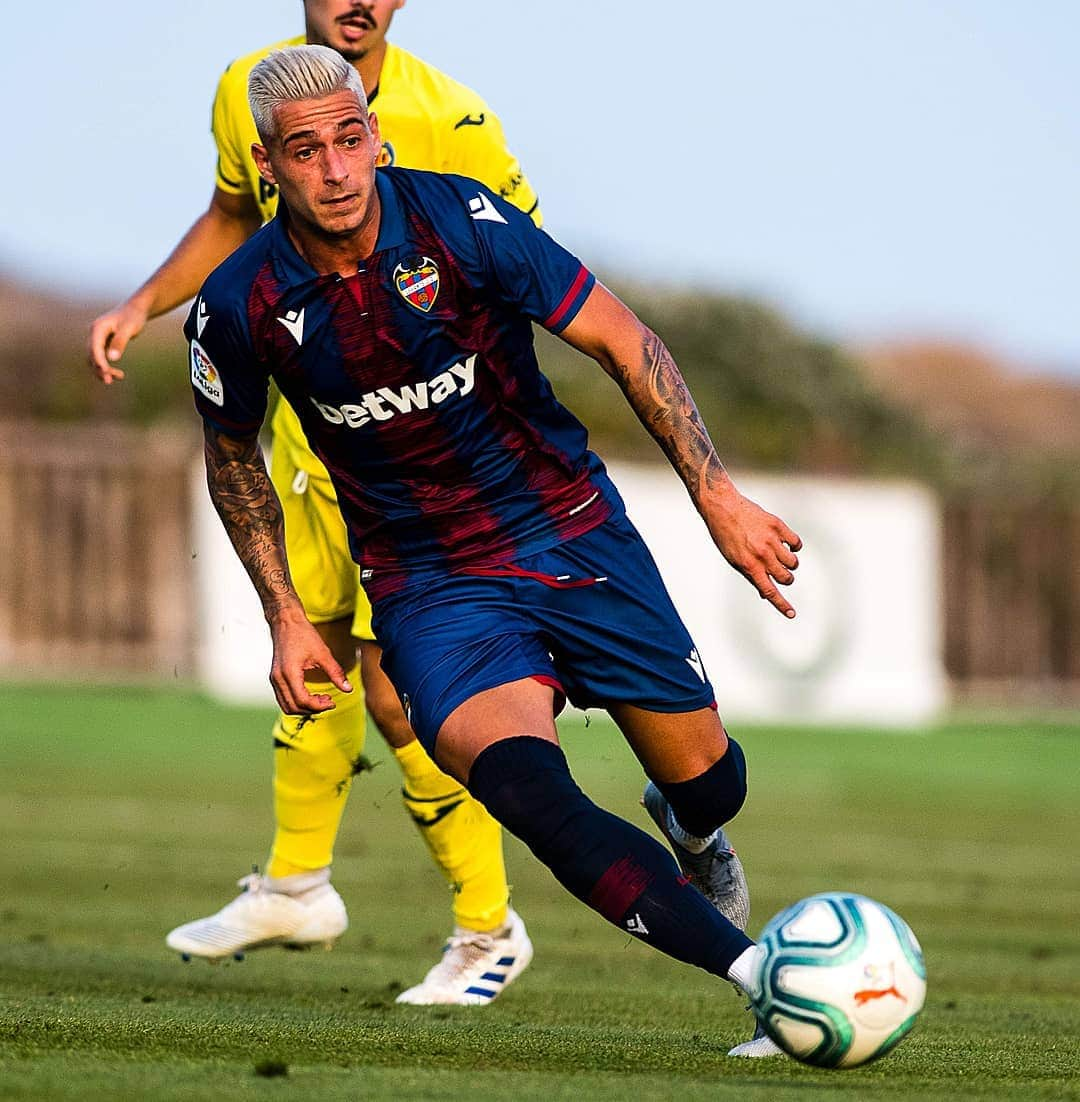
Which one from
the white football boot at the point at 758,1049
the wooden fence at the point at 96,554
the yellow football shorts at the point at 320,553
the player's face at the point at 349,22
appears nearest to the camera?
the white football boot at the point at 758,1049

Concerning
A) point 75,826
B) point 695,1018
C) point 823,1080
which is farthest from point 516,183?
point 75,826

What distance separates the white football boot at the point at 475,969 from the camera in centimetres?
596

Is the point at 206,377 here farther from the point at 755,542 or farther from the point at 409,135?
the point at 409,135

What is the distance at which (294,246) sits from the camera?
4.92 metres

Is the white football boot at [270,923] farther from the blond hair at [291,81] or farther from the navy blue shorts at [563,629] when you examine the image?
the blond hair at [291,81]

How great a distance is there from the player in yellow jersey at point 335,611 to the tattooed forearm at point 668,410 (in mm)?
1491

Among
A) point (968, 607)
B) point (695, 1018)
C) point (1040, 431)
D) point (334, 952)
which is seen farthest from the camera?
point (1040, 431)

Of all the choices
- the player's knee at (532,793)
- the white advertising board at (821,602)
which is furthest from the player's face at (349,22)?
the white advertising board at (821,602)

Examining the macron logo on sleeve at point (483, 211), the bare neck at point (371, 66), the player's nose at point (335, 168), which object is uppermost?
the bare neck at point (371, 66)

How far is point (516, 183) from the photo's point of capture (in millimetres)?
6344

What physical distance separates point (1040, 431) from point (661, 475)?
56.2m

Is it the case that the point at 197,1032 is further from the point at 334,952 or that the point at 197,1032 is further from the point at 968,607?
the point at 968,607

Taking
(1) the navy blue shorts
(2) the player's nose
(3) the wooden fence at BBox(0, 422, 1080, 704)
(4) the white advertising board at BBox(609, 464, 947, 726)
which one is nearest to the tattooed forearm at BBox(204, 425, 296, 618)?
(1) the navy blue shorts

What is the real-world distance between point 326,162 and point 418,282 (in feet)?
1.11
